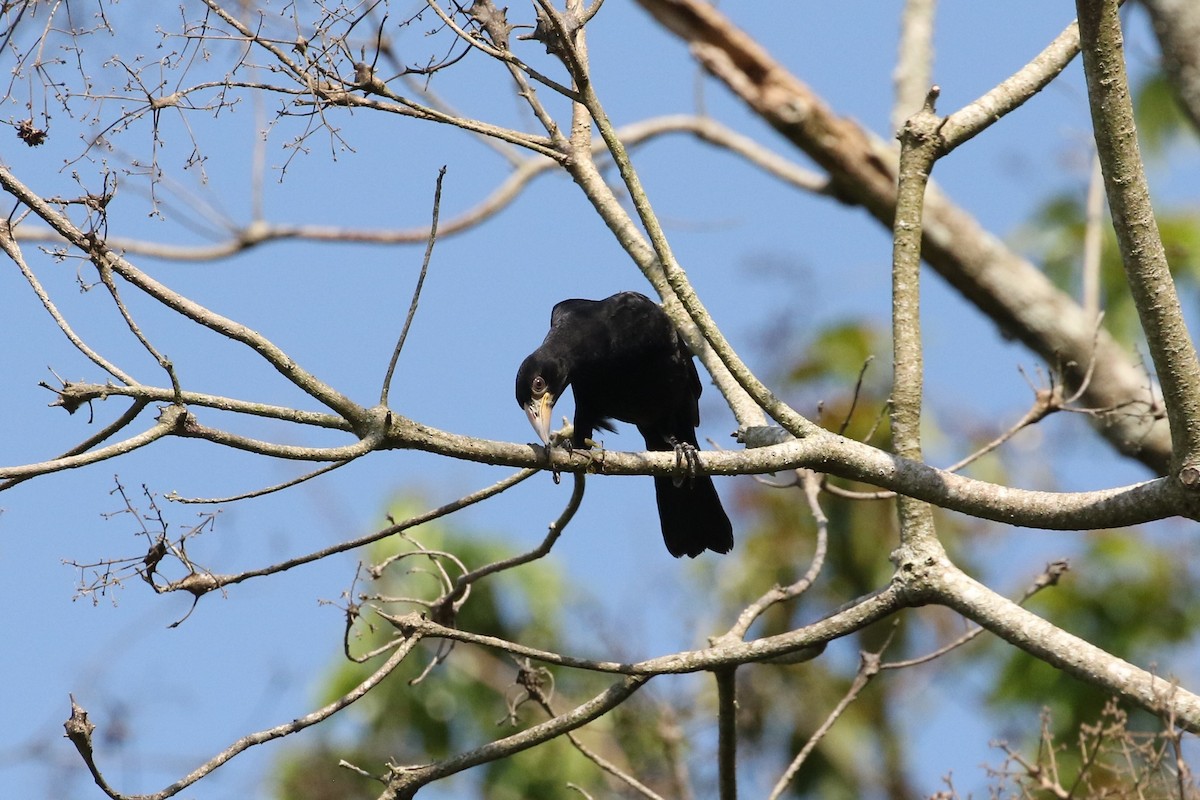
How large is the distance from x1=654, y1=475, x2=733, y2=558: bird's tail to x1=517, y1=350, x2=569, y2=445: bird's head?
78 cm

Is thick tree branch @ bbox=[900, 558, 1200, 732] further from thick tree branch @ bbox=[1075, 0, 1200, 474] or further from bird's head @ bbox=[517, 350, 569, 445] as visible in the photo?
bird's head @ bbox=[517, 350, 569, 445]

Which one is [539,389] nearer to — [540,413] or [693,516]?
[540,413]

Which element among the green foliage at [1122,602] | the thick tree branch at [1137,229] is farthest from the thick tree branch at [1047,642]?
the green foliage at [1122,602]

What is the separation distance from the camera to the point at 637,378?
5.76 metres

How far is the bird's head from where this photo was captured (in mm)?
5059

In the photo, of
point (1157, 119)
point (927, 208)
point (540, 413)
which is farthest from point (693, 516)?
point (1157, 119)

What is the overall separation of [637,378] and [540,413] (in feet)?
2.63

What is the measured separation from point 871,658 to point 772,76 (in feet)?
15.0

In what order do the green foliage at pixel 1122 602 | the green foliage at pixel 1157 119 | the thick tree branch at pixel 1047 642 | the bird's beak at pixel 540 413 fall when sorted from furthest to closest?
1. the green foliage at pixel 1157 119
2. the green foliage at pixel 1122 602
3. the bird's beak at pixel 540 413
4. the thick tree branch at pixel 1047 642

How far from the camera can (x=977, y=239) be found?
767 cm

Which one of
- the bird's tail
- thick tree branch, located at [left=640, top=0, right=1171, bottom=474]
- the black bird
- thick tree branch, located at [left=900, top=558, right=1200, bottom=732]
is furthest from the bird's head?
thick tree branch, located at [left=640, top=0, right=1171, bottom=474]

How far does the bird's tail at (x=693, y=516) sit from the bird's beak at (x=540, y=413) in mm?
848

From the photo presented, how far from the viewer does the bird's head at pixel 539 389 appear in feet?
16.6

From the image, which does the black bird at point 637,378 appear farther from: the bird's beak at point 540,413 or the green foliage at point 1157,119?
the green foliage at point 1157,119
